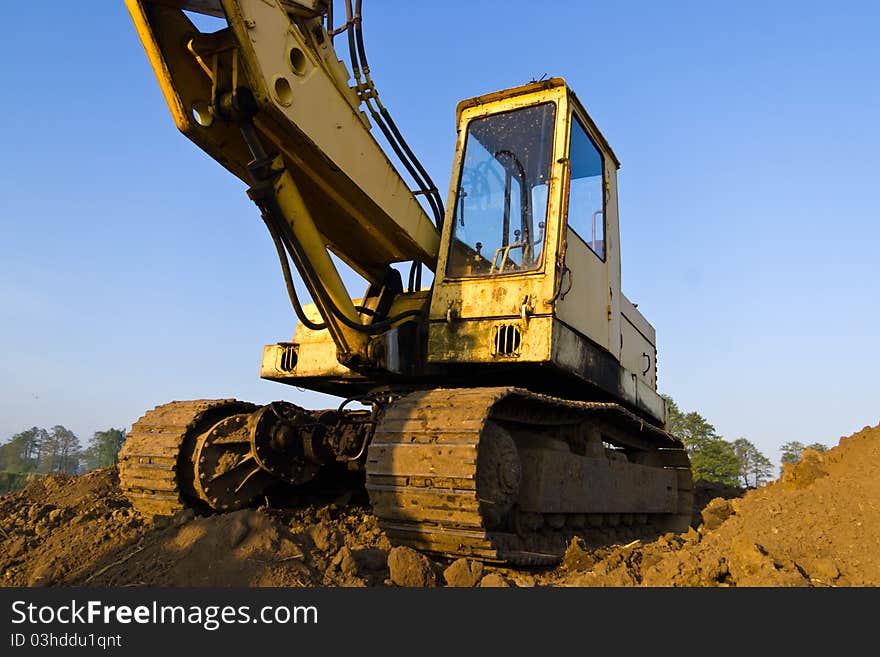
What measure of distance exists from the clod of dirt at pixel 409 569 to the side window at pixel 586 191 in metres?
2.74

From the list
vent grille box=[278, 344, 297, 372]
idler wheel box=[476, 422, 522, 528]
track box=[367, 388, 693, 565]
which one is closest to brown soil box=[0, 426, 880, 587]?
track box=[367, 388, 693, 565]

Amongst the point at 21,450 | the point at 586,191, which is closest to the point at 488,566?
the point at 586,191

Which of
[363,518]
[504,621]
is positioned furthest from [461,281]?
[504,621]

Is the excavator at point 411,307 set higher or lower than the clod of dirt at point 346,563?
higher

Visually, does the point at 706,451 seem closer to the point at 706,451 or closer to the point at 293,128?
the point at 706,451

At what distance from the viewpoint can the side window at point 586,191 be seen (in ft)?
17.3

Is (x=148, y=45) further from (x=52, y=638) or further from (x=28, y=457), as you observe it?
(x=28, y=457)

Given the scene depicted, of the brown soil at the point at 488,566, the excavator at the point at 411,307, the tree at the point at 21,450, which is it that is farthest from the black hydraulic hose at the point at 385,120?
the tree at the point at 21,450

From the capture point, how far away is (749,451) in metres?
39.6

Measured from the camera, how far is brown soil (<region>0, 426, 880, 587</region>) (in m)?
3.09

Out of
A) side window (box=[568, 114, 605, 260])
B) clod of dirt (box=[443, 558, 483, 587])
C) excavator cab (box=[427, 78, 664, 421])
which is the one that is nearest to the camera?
clod of dirt (box=[443, 558, 483, 587])

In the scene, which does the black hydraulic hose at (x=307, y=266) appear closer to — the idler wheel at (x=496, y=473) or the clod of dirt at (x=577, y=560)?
the idler wheel at (x=496, y=473)

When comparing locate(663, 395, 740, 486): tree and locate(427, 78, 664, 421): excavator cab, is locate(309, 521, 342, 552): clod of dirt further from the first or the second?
locate(663, 395, 740, 486): tree

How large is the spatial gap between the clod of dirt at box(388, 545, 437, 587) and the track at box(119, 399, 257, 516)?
205 cm
